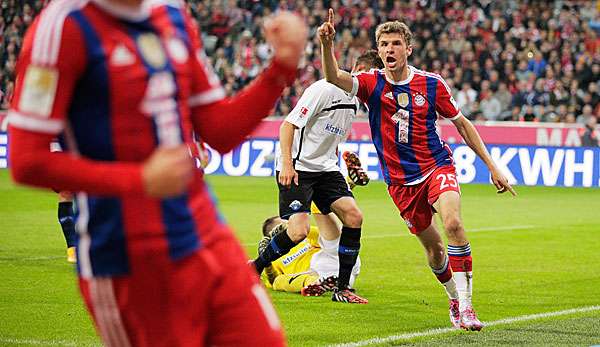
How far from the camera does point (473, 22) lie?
31031 mm

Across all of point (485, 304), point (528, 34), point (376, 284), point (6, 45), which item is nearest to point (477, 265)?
point (376, 284)

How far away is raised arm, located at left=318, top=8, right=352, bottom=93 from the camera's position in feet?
20.4

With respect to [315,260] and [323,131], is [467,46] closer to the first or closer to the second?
[315,260]

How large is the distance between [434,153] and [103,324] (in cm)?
515

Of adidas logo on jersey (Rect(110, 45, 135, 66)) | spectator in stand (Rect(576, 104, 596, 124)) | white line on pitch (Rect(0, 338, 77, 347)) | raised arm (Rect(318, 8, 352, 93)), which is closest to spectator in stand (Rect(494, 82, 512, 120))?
spectator in stand (Rect(576, 104, 596, 124))

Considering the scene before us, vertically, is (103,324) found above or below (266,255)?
above

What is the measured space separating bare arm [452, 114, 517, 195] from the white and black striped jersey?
148cm

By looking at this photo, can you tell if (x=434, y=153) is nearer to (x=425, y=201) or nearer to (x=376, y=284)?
(x=425, y=201)

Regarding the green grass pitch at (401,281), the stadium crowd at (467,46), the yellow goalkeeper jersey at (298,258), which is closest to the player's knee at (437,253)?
the green grass pitch at (401,281)

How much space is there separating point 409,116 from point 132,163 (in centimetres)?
516

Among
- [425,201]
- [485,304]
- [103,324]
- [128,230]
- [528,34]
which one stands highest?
[128,230]

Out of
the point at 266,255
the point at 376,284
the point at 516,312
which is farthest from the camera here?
the point at 376,284

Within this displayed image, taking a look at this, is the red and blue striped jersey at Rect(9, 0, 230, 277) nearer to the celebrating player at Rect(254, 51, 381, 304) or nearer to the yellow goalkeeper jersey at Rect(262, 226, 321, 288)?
the celebrating player at Rect(254, 51, 381, 304)

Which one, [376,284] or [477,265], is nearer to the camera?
[376,284]
